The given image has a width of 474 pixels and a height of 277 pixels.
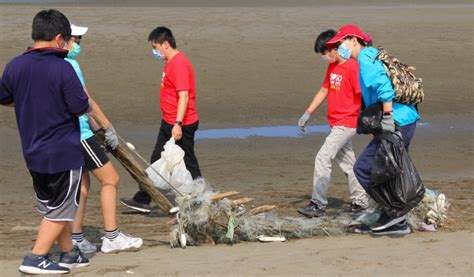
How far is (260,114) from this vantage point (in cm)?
1526

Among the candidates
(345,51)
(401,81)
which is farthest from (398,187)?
(345,51)

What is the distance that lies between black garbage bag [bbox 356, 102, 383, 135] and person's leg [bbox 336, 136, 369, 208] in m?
1.41

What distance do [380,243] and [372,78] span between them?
1.31 meters

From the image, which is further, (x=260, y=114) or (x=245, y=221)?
(x=260, y=114)

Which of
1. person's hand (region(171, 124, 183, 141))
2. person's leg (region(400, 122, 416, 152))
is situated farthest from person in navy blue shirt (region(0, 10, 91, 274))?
person's leg (region(400, 122, 416, 152))

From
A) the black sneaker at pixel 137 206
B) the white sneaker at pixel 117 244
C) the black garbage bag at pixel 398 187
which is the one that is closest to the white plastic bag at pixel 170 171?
the black sneaker at pixel 137 206

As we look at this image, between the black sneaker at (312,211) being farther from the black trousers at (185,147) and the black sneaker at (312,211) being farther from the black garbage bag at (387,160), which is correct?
the black garbage bag at (387,160)

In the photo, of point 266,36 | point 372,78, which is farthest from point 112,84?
point 372,78

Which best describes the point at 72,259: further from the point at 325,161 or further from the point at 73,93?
the point at 325,161

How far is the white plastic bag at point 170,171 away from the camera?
27.6ft

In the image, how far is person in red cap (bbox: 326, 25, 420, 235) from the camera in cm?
757

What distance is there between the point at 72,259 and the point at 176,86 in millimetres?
2490

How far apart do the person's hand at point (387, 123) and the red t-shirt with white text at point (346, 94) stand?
1.22 metres

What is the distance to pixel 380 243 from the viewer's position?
7.57m
